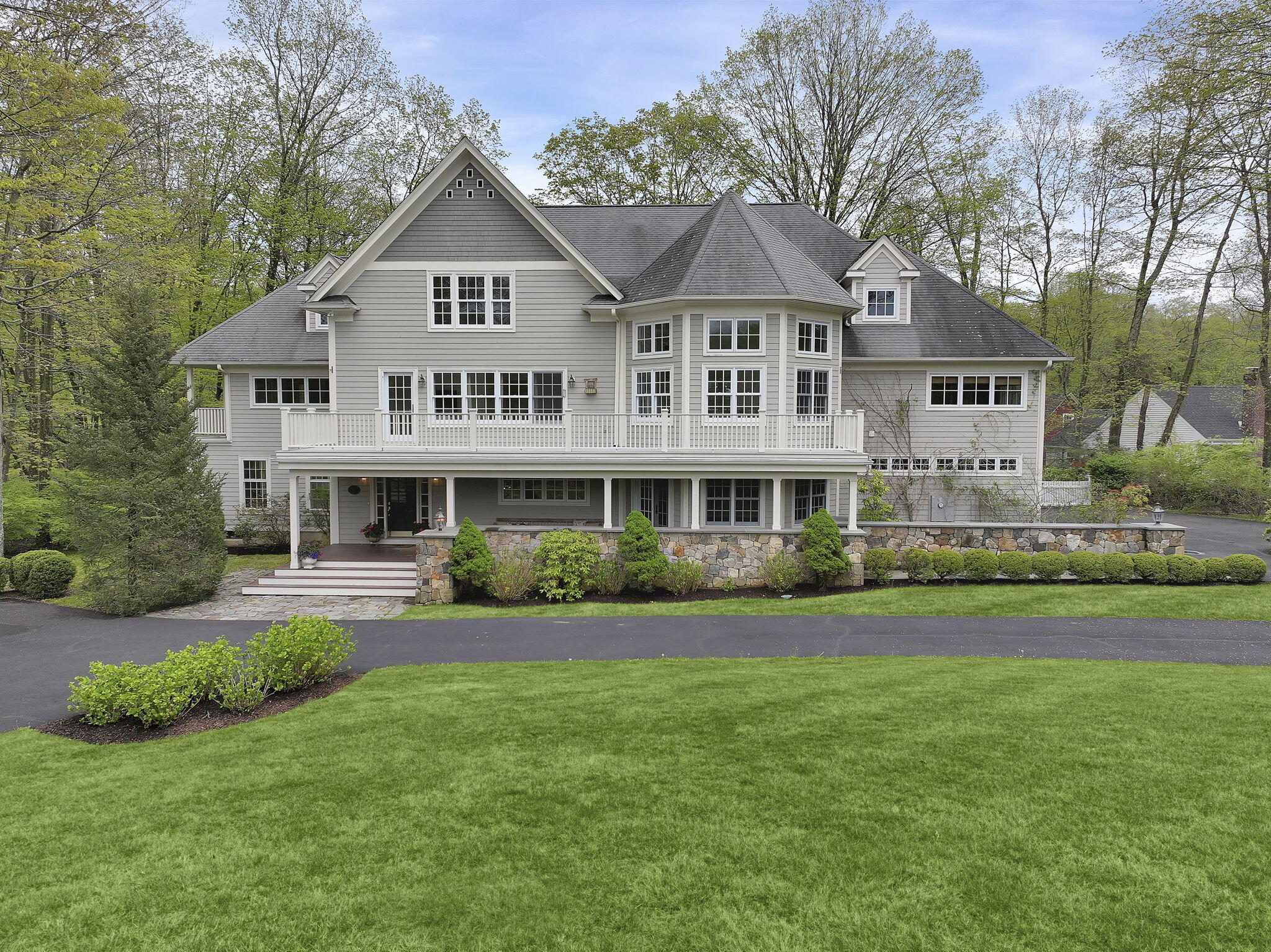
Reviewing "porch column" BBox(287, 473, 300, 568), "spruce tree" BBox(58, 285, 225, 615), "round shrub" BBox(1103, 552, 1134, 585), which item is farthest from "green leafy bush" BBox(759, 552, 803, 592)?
"spruce tree" BBox(58, 285, 225, 615)

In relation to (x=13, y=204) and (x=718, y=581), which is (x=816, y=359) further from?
(x=13, y=204)

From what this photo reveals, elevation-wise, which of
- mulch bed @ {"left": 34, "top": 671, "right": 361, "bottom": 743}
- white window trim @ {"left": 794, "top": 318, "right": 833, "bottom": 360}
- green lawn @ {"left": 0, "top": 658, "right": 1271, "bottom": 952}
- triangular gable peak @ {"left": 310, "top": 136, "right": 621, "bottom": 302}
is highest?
triangular gable peak @ {"left": 310, "top": 136, "right": 621, "bottom": 302}

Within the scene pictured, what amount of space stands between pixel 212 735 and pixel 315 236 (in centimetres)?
2726

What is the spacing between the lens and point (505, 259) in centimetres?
1830

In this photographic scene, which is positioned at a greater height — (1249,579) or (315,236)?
(315,236)

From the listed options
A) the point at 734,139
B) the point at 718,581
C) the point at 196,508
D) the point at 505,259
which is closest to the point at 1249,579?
the point at 718,581

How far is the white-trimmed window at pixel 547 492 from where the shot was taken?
19.5m

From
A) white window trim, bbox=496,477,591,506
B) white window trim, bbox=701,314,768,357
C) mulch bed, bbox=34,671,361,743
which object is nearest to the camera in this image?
mulch bed, bbox=34,671,361,743

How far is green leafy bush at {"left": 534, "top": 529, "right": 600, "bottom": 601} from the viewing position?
48.8 feet

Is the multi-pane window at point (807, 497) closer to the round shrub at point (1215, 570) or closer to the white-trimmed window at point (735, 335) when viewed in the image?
the white-trimmed window at point (735, 335)

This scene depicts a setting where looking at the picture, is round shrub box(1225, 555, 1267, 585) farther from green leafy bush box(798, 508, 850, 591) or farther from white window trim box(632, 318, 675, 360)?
white window trim box(632, 318, 675, 360)

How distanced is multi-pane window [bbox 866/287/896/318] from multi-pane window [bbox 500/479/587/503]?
10.0m

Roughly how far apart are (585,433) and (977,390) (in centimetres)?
1214

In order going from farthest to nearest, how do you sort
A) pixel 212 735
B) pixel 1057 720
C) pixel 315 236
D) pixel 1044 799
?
pixel 315 236 → pixel 212 735 → pixel 1057 720 → pixel 1044 799
